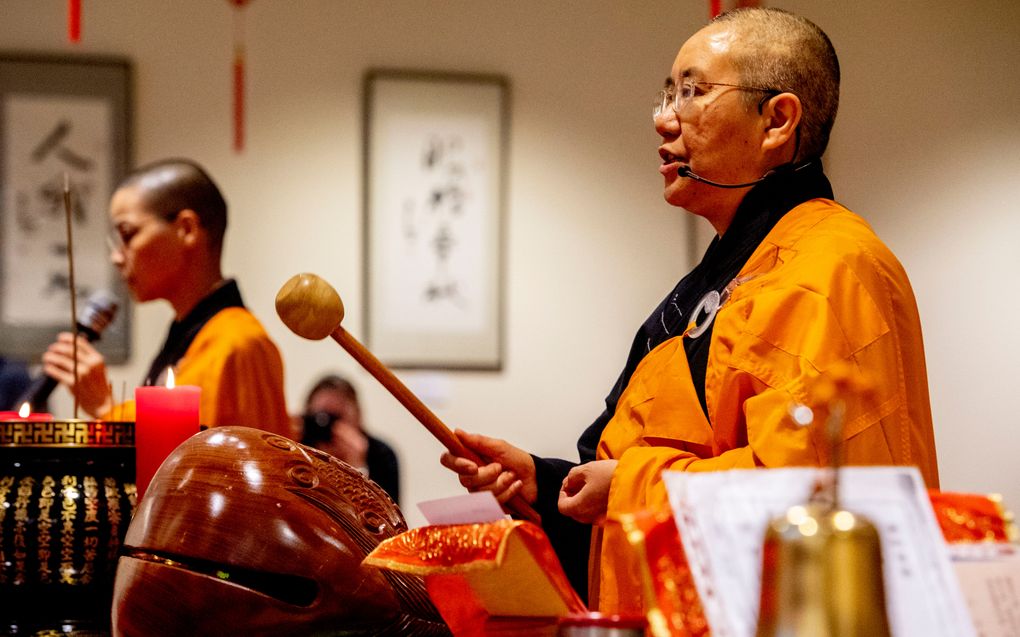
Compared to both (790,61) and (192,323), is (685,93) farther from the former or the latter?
(192,323)

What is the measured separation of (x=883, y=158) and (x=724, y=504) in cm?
385

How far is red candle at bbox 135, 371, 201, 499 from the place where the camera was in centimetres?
131

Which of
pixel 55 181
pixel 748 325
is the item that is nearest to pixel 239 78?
pixel 55 181

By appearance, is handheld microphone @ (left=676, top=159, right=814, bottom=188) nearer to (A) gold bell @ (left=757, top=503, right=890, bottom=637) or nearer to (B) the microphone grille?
(A) gold bell @ (left=757, top=503, right=890, bottom=637)

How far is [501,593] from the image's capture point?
98 cm

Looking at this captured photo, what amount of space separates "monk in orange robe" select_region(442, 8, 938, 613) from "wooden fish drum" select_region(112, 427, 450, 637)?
0.88ft

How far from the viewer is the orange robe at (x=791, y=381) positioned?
4.23 ft

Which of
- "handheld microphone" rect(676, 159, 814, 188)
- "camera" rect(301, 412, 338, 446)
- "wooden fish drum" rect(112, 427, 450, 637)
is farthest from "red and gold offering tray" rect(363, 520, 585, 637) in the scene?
"camera" rect(301, 412, 338, 446)

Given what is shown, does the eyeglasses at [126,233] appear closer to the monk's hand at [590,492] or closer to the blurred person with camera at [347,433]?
the blurred person with camera at [347,433]

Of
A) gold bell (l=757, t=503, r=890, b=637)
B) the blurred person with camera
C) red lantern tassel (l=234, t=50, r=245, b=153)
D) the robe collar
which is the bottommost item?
the blurred person with camera

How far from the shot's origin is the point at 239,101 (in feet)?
12.8

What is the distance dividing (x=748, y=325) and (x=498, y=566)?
21.6 inches

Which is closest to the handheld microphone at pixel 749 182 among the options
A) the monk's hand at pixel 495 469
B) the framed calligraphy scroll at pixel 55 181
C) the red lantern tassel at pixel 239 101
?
the monk's hand at pixel 495 469

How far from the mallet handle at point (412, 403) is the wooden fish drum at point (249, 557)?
19 cm
